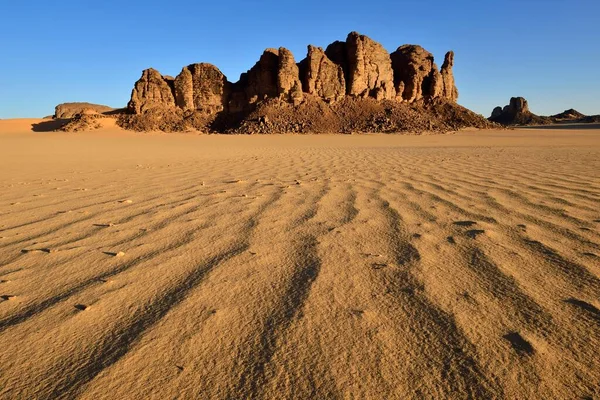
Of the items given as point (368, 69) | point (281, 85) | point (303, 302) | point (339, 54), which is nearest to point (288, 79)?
point (281, 85)

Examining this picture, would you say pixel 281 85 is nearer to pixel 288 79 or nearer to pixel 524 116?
pixel 288 79

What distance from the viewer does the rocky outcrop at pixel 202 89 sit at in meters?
41.8

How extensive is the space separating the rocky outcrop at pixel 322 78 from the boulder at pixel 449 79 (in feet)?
52.6

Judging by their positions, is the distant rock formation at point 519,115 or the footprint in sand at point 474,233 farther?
the distant rock formation at point 519,115

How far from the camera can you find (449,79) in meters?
50.7

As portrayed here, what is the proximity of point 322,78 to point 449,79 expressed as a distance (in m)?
20.0

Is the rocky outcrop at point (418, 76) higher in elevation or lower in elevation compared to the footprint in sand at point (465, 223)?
higher

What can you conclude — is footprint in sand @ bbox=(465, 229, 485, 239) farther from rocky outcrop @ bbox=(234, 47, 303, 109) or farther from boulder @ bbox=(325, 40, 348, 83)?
boulder @ bbox=(325, 40, 348, 83)

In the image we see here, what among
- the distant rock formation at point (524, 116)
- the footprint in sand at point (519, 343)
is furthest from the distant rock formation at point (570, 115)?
the footprint in sand at point (519, 343)

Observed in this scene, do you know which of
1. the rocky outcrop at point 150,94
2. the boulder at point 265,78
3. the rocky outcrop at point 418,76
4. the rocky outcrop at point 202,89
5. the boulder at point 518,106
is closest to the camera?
the rocky outcrop at point 150,94

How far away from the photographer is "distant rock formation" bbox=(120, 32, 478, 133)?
4078cm

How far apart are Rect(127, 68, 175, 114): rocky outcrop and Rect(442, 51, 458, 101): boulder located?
3585 cm

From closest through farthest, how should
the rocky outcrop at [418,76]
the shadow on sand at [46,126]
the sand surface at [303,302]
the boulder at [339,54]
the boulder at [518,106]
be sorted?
the sand surface at [303,302] < the shadow on sand at [46,126] < the boulder at [339,54] < the rocky outcrop at [418,76] < the boulder at [518,106]

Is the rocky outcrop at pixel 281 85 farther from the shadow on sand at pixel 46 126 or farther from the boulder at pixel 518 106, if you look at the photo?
the boulder at pixel 518 106
